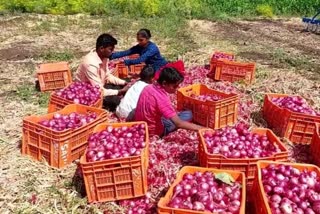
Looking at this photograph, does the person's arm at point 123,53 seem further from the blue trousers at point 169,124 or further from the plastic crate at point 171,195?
the plastic crate at point 171,195

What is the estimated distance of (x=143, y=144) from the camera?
4.75m

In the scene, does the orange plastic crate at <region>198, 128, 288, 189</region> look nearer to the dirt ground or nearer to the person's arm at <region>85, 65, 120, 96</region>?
the dirt ground

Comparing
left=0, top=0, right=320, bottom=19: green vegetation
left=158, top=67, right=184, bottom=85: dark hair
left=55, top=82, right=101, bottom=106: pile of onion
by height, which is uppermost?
left=0, top=0, right=320, bottom=19: green vegetation

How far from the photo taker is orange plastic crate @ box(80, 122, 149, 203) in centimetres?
428

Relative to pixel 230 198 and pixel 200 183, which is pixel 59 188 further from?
pixel 230 198

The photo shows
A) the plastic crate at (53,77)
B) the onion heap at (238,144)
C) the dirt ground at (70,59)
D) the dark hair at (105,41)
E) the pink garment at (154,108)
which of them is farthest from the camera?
the plastic crate at (53,77)

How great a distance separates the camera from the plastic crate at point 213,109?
236 inches

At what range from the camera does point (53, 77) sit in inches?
310

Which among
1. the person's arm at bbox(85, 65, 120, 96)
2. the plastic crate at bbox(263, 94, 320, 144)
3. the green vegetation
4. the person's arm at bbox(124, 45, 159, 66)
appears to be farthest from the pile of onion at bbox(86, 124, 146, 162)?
the green vegetation

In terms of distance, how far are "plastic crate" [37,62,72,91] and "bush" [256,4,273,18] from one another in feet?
35.4

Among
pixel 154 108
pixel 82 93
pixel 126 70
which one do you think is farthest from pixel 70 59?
pixel 154 108

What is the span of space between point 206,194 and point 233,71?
4.68 meters

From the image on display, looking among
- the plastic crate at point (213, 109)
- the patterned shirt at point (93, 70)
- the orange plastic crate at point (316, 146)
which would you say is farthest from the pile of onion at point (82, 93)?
the orange plastic crate at point (316, 146)

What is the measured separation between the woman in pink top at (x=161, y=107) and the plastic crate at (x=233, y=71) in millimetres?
2752
